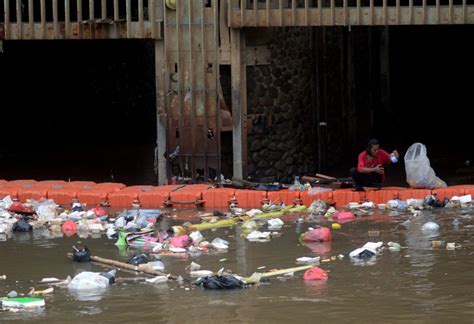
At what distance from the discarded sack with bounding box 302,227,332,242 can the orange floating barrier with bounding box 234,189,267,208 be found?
272 centimetres

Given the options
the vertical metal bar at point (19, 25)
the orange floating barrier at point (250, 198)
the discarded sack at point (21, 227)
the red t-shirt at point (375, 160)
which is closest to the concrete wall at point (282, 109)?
the orange floating barrier at point (250, 198)

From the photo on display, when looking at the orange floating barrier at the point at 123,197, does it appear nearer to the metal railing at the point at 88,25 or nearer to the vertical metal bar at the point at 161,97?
the vertical metal bar at the point at 161,97

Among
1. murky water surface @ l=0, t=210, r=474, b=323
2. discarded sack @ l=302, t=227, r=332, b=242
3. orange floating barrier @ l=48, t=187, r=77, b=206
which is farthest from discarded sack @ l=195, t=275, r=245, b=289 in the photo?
orange floating barrier @ l=48, t=187, r=77, b=206

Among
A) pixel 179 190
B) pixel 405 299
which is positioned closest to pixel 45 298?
pixel 405 299

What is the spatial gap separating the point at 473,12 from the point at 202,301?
8776 millimetres

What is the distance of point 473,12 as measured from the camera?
18781 millimetres

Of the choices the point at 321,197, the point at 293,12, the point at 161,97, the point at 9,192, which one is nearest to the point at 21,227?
the point at 9,192

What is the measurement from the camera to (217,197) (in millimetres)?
17953

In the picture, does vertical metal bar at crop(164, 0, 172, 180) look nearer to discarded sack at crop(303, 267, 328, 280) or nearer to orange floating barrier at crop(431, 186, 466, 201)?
orange floating barrier at crop(431, 186, 466, 201)

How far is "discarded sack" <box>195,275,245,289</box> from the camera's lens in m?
12.3

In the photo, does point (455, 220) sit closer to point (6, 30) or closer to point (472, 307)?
point (472, 307)

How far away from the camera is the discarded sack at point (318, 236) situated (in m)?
14.9

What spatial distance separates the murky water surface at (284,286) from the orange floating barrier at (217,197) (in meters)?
2.20

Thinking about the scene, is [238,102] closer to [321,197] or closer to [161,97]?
[161,97]
